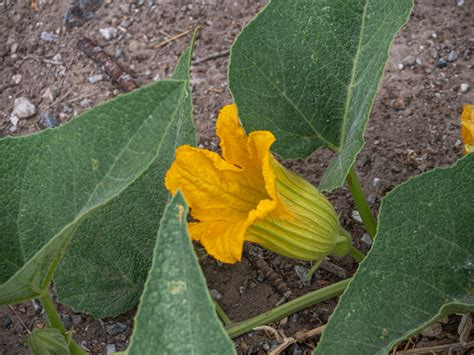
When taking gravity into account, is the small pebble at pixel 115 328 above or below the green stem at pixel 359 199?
below

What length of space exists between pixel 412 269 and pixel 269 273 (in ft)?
1.58

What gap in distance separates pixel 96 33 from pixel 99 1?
0.11 meters

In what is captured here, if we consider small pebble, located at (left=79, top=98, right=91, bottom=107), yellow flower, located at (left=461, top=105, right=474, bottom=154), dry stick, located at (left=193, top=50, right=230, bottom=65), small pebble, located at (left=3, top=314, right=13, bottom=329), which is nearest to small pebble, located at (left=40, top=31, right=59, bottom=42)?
small pebble, located at (left=79, top=98, right=91, bottom=107)

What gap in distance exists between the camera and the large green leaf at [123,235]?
1363 mm

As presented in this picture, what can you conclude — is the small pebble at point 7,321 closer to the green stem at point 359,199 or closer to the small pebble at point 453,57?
the green stem at point 359,199

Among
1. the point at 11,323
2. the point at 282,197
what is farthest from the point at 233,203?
the point at 11,323

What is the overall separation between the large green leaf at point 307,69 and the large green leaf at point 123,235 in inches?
4.4

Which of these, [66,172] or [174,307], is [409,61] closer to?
[66,172]

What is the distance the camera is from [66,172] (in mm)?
1081

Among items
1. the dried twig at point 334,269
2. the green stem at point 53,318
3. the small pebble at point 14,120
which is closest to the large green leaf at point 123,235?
the green stem at point 53,318

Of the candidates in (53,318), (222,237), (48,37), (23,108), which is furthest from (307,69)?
(48,37)

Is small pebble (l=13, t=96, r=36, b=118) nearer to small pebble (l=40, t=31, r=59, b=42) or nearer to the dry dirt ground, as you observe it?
the dry dirt ground

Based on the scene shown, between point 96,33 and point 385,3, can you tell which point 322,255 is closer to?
point 385,3

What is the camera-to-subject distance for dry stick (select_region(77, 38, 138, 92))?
1.93 m
